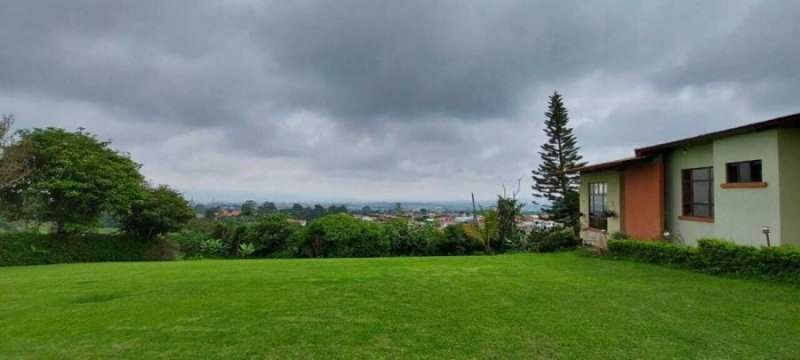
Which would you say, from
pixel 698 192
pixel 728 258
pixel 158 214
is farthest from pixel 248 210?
pixel 728 258

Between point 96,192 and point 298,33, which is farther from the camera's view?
point 96,192

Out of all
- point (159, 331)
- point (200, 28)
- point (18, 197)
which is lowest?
point (159, 331)

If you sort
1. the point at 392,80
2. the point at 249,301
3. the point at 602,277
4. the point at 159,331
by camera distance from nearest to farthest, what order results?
the point at 159,331
the point at 249,301
the point at 602,277
the point at 392,80

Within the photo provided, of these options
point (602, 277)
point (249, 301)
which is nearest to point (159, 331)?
point (249, 301)

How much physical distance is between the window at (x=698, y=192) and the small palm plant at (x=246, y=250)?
15207mm

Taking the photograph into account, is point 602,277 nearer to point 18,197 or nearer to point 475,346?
point 475,346

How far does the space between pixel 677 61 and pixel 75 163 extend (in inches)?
810

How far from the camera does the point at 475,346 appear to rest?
3645 mm

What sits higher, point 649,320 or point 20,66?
point 20,66

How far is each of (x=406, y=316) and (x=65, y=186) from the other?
13848 millimetres

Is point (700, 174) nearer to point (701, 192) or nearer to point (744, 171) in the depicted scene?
point (701, 192)

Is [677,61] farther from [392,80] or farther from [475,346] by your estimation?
[475,346]

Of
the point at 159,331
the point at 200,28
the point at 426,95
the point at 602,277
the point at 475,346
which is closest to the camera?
the point at 475,346

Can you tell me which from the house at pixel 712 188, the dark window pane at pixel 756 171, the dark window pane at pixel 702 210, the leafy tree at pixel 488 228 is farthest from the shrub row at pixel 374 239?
the dark window pane at pixel 756 171
